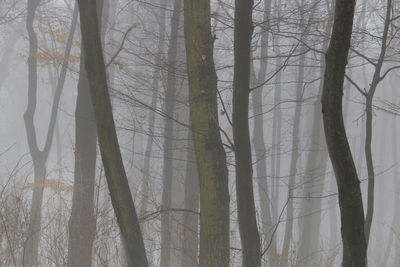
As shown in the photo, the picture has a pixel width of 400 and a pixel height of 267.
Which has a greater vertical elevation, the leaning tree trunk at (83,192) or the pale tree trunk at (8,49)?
the pale tree trunk at (8,49)

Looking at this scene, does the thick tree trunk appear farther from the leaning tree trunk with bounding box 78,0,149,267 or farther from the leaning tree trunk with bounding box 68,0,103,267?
the leaning tree trunk with bounding box 68,0,103,267

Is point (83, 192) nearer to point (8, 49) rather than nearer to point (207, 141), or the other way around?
point (207, 141)

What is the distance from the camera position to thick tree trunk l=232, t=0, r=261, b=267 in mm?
A: 4496

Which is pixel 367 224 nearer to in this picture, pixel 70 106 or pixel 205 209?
pixel 205 209

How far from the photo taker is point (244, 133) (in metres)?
4.52

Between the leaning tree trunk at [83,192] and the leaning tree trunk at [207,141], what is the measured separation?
1785mm

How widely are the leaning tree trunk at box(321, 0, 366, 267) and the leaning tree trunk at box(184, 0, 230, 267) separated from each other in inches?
61.9

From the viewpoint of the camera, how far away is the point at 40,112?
37406 mm

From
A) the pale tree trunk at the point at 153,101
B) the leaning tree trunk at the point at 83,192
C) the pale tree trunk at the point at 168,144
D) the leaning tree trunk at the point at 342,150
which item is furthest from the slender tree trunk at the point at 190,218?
the leaning tree trunk at the point at 342,150

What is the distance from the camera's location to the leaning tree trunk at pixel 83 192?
6.09 metres

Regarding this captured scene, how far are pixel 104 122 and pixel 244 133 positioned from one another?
137 cm

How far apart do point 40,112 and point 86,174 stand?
32710 millimetres

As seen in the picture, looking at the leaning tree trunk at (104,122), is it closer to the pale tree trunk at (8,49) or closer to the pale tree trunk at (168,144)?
the pale tree trunk at (168,144)

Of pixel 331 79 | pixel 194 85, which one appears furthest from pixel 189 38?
pixel 331 79
